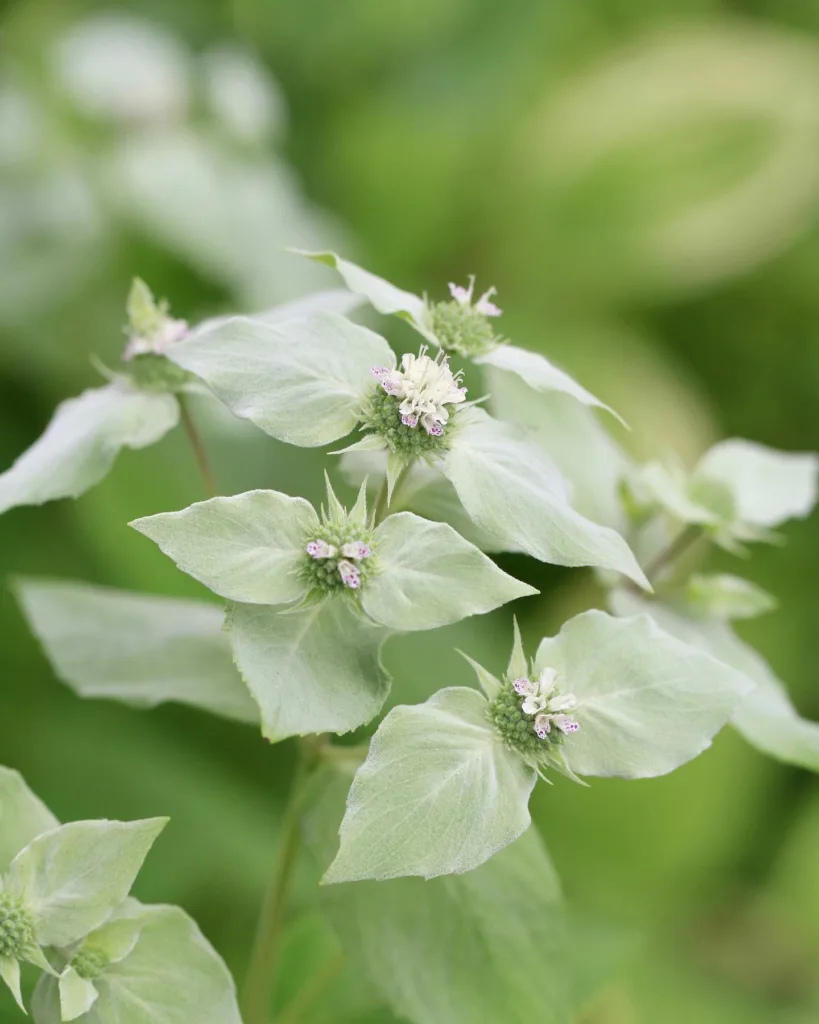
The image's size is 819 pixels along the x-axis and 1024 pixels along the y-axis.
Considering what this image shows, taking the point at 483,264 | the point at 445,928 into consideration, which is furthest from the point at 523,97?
the point at 445,928

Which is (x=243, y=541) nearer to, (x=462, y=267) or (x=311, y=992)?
(x=311, y=992)

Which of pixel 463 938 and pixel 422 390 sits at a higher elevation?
pixel 422 390

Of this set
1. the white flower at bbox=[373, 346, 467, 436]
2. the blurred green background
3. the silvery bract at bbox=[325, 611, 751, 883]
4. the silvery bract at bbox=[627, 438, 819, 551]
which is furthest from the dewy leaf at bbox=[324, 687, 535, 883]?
the blurred green background

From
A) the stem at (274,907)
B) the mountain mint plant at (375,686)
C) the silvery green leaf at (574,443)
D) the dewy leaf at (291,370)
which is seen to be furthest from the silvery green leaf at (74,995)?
the silvery green leaf at (574,443)

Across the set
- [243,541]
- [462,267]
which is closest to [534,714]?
[243,541]

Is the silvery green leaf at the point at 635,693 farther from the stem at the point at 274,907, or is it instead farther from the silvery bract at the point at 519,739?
the stem at the point at 274,907

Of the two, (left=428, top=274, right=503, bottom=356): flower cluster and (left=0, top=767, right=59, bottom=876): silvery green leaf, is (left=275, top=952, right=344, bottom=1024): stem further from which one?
(left=428, top=274, right=503, bottom=356): flower cluster
